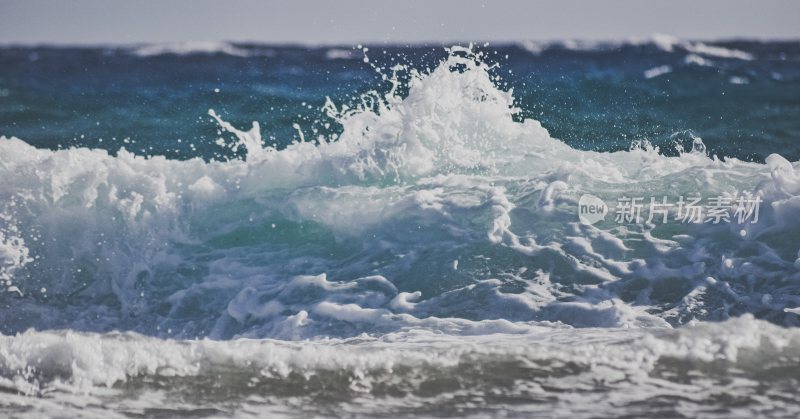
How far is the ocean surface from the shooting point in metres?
2.26

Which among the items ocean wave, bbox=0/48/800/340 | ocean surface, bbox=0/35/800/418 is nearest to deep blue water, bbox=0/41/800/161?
ocean surface, bbox=0/35/800/418

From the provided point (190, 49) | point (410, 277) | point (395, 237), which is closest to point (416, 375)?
point (410, 277)

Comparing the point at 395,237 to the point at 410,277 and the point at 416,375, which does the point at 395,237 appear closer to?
the point at 410,277

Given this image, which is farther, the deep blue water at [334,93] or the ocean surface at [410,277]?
the deep blue water at [334,93]

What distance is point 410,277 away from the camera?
131 inches

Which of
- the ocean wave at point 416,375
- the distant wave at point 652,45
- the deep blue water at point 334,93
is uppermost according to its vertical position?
the distant wave at point 652,45

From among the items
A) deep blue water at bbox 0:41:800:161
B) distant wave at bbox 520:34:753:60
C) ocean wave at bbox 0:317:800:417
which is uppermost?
distant wave at bbox 520:34:753:60

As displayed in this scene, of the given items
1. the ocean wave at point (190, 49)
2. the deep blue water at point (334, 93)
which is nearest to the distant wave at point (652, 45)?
the deep blue water at point (334, 93)

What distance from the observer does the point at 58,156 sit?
4.02 metres

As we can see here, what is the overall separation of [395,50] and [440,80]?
2176 mm

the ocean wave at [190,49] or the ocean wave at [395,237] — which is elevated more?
the ocean wave at [190,49]

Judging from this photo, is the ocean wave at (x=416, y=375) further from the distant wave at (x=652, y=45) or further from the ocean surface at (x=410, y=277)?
the distant wave at (x=652, y=45)

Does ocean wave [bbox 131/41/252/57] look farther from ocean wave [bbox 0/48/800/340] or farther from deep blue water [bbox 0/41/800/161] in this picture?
ocean wave [bbox 0/48/800/340]

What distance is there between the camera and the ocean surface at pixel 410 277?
2.26 meters
